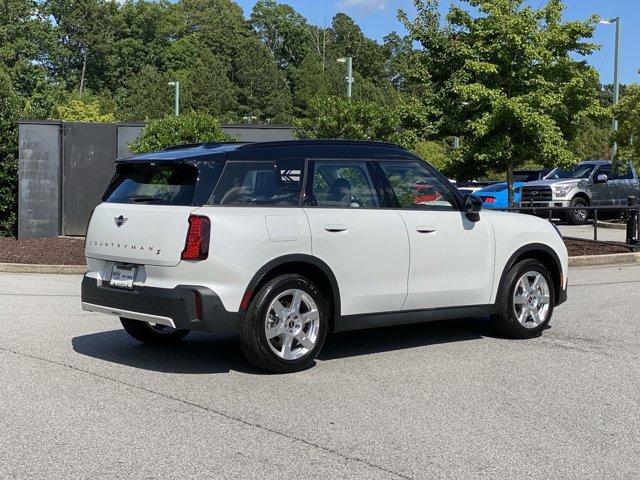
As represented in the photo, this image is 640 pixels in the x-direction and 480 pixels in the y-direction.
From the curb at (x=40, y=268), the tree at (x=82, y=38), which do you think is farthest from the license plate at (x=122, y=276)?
the tree at (x=82, y=38)

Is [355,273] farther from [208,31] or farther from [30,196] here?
[208,31]

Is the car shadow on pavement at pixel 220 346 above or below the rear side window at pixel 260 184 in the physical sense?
below

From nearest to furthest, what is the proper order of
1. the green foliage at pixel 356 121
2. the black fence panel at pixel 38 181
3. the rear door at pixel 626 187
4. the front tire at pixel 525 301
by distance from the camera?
the front tire at pixel 525 301
the green foliage at pixel 356 121
the black fence panel at pixel 38 181
the rear door at pixel 626 187

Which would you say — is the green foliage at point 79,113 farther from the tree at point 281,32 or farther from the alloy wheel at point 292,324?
the tree at point 281,32

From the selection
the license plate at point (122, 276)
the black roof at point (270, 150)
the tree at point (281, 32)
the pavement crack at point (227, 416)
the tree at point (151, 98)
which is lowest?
the pavement crack at point (227, 416)

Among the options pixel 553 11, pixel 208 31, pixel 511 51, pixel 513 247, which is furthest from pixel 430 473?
pixel 208 31

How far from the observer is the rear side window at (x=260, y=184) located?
686cm

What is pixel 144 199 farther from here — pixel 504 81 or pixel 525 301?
pixel 504 81

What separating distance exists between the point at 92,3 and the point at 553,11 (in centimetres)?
10926

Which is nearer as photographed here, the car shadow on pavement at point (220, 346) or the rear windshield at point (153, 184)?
the rear windshield at point (153, 184)

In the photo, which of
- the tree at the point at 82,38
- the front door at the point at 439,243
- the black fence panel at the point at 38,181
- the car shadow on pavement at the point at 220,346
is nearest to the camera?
the car shadow on pavement at the point at 220,346

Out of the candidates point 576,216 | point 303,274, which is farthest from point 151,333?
point 576,216

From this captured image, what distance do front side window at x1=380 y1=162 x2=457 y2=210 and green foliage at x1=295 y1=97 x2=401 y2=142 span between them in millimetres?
10470

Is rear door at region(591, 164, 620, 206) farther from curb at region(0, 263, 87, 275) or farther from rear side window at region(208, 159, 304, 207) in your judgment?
rear side window at region(208, 159, 304, 207)
